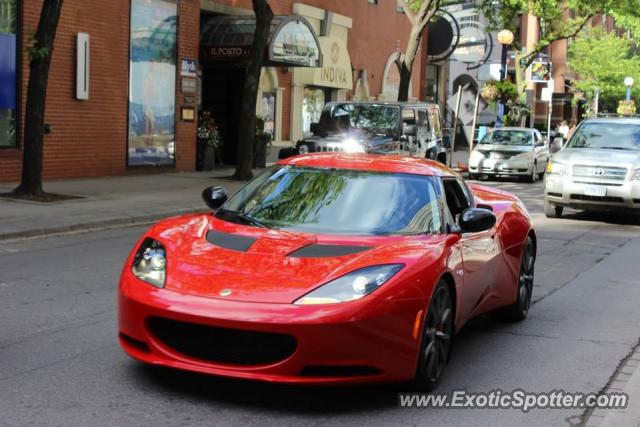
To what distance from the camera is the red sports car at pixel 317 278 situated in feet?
15.6

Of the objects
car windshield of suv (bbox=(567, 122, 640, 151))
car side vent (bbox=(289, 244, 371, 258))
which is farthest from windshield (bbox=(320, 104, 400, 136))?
car side vent (bbox=(289, 244, 371, 258))

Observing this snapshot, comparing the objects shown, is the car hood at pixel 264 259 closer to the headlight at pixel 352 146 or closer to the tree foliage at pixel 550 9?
the headlight at pixel 352 146

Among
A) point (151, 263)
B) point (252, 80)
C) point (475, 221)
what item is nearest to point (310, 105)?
point (252, 80)

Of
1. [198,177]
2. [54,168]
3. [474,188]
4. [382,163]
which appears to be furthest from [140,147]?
[382,163]

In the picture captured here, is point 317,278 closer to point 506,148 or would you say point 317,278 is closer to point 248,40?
point 248,40

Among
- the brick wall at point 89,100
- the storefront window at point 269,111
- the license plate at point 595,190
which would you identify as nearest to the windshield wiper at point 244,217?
the license plate at point 595,190

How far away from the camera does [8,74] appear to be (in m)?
17.7

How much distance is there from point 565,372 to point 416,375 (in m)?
1.47

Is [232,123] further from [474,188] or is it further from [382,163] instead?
[382,163]

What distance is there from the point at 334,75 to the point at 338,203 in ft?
82.3

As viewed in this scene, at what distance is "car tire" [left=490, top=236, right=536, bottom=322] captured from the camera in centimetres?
751

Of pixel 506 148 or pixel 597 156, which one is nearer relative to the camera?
pixel 597 156

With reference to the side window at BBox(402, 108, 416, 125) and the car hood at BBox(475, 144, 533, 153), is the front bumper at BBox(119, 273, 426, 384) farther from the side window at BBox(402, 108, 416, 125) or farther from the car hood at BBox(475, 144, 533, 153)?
the car hood at BBox(475, 144, 533, 153)

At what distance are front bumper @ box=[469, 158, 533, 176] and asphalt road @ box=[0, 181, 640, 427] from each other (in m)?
15.9
